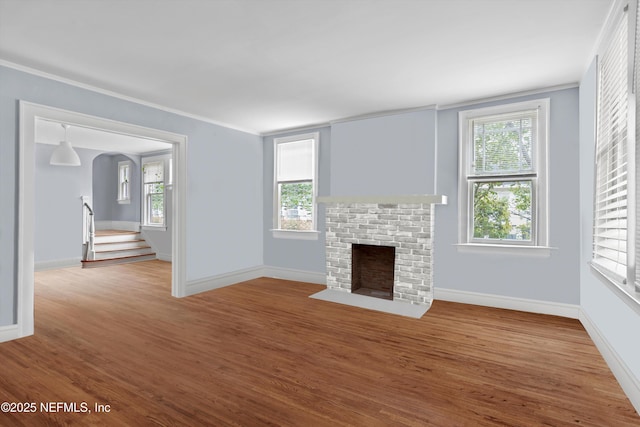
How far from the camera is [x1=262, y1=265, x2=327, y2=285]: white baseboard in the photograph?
529cm

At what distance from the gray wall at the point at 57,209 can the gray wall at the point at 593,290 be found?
27.5 ft

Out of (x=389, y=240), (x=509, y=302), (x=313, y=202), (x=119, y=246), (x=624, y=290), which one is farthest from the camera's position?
(x=119, y=246)

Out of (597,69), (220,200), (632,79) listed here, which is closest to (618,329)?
(632,79)

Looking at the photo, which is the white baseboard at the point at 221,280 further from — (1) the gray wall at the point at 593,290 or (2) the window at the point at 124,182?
(2) the window at the point at 124,182

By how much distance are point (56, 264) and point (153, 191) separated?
247 cm

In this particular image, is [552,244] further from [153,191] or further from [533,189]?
[153,191]

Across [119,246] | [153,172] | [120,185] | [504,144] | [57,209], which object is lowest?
[119,246]

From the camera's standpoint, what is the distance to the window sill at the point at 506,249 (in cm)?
368

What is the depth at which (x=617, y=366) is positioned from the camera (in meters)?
2.34

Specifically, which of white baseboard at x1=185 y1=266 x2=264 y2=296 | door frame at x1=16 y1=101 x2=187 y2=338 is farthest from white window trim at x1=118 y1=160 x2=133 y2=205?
door frame at x1=16 y1=101 x2=187 y2=338

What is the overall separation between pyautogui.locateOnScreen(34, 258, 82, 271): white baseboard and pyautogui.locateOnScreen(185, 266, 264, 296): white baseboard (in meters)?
3.78

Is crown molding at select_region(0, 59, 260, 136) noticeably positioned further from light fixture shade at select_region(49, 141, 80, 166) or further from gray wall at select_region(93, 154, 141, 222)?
gray wall at select_region(93, 154, 141, 222)

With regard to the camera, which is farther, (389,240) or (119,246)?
(119,246)

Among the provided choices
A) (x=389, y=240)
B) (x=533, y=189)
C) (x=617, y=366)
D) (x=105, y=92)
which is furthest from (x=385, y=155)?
(x=105, y=92)
